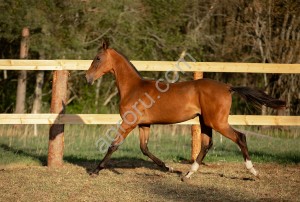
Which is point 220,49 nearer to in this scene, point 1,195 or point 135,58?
point 135,58

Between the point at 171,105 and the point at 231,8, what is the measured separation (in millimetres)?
10159

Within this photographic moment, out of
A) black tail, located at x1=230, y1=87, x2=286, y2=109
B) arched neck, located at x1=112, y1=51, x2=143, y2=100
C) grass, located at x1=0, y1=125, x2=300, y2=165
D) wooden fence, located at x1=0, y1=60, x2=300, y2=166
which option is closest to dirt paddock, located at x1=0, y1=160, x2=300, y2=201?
wooden fence, located at x1=0, y1=60, x2=300, y2=166

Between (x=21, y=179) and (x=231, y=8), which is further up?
(x=231, y=8)

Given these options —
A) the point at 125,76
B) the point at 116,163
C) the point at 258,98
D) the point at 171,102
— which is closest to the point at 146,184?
A: the point at 171,102

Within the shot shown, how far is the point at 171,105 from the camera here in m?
7.68

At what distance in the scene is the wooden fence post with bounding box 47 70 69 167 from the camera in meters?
8.62

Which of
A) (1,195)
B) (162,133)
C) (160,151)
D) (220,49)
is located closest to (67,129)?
(162,133)

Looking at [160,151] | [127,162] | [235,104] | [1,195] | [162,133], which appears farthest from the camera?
[235,104]

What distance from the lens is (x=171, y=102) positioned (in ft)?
25.2

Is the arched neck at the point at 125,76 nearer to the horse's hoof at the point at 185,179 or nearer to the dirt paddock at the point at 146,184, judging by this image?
the dirt paddock at the point at 146,184

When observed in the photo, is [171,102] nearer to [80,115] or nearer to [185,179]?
[185,179]

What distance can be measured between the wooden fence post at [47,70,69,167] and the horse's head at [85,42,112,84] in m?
0.73

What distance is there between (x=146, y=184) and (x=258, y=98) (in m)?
1.99

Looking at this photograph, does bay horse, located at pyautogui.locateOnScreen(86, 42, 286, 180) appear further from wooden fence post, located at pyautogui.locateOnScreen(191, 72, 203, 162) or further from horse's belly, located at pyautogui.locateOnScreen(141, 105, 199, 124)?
wooden fence post, located at pyautogui.locateOnScreen(191, 72, 203, 162)
